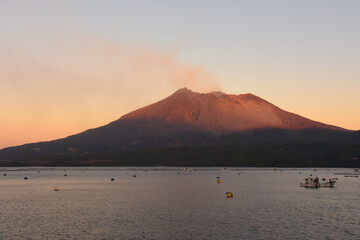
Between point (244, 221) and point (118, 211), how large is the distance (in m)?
24.2

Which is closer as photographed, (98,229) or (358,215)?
(98,229)

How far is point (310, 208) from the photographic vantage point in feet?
270

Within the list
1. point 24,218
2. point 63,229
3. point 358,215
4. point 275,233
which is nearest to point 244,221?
point 275,233

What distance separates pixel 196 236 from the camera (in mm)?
54250

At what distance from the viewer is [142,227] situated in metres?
60.6

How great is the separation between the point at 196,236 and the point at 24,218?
30798 millimetres

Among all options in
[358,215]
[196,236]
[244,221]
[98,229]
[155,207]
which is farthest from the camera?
[155,207]

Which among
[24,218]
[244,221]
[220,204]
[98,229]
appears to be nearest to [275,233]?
[244,221]

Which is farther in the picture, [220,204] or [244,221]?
[220,204]

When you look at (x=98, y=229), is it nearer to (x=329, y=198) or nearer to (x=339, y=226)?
(x=339, y=226)

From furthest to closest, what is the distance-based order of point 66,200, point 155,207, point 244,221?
point 66,200 < point 155,207 < point 244,221

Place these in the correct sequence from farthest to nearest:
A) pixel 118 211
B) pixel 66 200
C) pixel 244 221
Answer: pixel 66 200, pixel 118 211, pixel 244 221

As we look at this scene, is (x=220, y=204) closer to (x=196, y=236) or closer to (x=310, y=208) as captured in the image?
(x=310, y=208)

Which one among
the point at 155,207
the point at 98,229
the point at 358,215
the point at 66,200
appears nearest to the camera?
the point at 98,229
